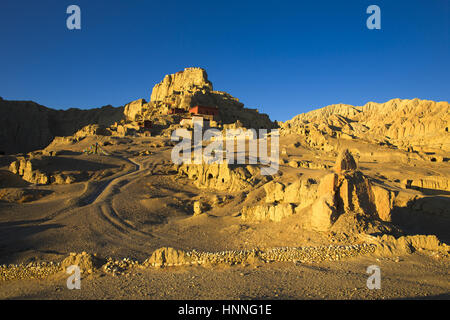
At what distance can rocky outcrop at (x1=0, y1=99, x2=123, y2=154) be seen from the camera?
213 ft

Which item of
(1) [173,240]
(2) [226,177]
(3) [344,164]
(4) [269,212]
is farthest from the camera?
(2) [226,177]

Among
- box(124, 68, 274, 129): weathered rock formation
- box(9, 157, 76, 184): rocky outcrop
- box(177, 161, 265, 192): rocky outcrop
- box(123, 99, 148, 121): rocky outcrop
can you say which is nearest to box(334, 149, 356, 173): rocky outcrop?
box(177, 161, 265, 192): rocky outcrop

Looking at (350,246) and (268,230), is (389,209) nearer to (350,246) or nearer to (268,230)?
(350,246)

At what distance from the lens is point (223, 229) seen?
11.8m

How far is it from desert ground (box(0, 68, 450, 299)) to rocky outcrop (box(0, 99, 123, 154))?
148 ft

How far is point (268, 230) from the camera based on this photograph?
32.9 ft

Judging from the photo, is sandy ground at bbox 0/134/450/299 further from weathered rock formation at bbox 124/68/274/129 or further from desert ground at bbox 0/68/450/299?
weathered rock formation at bbox 124/68/274/129

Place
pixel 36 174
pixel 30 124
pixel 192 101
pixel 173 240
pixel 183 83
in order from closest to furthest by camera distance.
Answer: pixel 173 240, pixel 36 174, pixel 192 101, pixel 30 124, pixel 183 83

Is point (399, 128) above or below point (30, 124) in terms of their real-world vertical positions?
below

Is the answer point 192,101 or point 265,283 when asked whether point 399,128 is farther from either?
point 265,283

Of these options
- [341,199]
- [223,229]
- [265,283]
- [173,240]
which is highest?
[341,199]

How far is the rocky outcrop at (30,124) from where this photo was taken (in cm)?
6506

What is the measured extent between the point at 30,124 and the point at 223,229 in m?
78.5

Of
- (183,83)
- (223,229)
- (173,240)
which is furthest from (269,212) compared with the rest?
(183,83)
